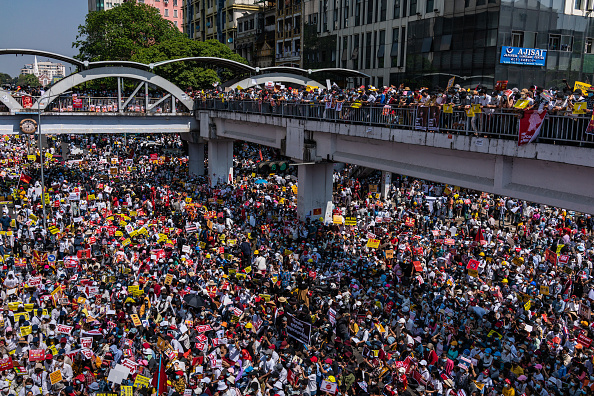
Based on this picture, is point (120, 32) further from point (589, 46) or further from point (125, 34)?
point (589, 46)

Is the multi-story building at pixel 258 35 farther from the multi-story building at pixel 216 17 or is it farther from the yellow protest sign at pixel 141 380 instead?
the yellow protest sign at pixel 141 380

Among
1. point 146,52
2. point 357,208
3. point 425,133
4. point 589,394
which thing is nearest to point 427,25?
point 357,208

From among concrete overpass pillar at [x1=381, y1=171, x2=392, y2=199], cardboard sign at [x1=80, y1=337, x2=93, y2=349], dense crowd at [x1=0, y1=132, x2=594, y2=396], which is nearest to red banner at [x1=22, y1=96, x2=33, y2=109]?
dense crowd at [x1=0, y1=132, x2=594, y2=396]

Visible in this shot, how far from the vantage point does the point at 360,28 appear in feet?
156

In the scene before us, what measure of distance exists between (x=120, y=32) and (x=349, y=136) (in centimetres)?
4925

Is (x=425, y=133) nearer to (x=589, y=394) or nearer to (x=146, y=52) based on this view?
(x=589, y=394)

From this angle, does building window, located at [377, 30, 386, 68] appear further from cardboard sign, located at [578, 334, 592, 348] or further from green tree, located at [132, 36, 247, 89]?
cardboard sign, located at [578, 334, 592, 348]

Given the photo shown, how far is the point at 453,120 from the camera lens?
56.2ft

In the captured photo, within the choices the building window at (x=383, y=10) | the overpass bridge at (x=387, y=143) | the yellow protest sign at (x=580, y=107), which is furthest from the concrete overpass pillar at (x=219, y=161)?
the yellow protest sign at (x=580, y=107)

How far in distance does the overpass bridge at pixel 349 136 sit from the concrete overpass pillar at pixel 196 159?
0.25ft

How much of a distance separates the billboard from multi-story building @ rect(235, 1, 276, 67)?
3640 centimetres

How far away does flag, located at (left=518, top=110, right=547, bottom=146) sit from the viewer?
1433cm

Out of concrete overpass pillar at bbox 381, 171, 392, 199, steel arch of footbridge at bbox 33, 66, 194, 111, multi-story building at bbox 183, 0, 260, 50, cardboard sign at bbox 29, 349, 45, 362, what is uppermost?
multi-story building at bbox 183, 0, 260, 50

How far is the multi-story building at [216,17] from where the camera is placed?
76.5 meters
